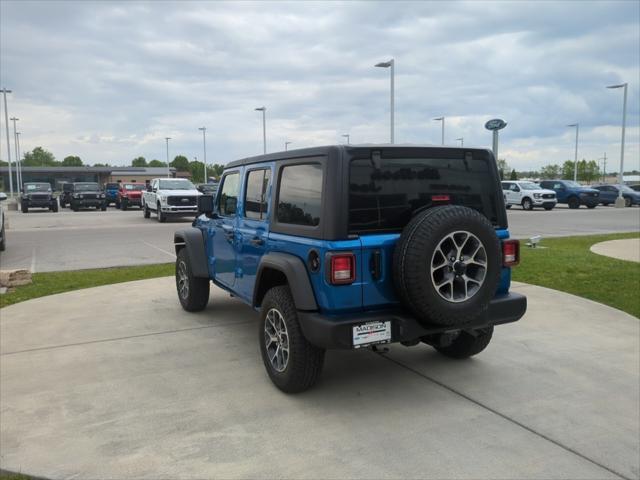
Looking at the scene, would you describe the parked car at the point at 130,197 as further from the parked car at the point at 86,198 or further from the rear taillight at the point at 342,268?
the rear taillight at the point at 342,268

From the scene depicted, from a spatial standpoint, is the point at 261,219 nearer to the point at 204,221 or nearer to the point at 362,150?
the point at 362,150

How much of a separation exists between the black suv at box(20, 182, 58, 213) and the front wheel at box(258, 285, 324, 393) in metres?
31.3

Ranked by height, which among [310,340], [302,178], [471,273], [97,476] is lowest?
[97,476]

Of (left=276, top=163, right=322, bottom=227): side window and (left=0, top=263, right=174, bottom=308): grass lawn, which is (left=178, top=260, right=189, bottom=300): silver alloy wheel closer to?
(left=0, top=263, right=174, bottom=308): grass lawn

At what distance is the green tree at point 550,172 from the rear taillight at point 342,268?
364 feet

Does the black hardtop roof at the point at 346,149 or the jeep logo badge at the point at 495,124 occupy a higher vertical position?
the jeep logo badge at the point at 495,124

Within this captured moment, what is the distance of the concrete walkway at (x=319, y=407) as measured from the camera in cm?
315

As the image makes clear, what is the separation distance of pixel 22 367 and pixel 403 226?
3.54m

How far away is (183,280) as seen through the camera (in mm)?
6746

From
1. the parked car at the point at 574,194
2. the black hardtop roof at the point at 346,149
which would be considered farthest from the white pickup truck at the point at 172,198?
the parked car at the point at 574,194

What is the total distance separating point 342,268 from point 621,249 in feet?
33.2

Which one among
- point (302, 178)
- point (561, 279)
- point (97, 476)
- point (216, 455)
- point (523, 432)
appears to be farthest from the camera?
point (561, 279)

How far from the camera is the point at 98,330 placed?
5.91m

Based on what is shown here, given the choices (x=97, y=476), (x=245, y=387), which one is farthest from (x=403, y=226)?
(x=97, y=476)
